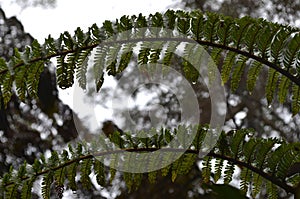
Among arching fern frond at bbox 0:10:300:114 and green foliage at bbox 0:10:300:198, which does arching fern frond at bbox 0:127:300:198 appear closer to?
green foliage at bbox 0:10:300:198

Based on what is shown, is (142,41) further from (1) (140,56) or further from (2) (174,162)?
(2) (174,162)

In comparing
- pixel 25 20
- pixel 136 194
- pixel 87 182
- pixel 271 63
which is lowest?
pixel 136 194

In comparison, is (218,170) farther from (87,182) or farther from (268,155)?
(87,182)

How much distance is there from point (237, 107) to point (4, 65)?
10.7ft

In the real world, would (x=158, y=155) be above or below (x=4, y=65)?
below

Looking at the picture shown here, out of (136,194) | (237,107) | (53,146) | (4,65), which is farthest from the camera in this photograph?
(237,107)

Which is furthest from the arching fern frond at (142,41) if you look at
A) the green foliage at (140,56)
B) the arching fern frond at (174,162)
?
the arching fern frond at (174,162)

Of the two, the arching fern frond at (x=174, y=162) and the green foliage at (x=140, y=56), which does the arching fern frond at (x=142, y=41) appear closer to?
the green foliage at (x=140, y=56)

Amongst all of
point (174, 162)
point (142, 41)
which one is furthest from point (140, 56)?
point (174, 162)

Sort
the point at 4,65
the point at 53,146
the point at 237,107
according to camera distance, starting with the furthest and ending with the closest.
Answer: the point at 237,107
the point at 53,146
the point at 4,65

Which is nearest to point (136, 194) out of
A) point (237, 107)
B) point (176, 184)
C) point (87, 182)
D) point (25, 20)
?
point (176, 184)

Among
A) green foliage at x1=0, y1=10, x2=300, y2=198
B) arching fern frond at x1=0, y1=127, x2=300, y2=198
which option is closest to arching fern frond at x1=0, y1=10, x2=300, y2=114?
green foliage at x1=0, y1=10, x2=300, y2=198

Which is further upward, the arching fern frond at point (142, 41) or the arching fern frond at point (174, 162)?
the arching fern frond at point (142, 41)

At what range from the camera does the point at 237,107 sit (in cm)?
414
